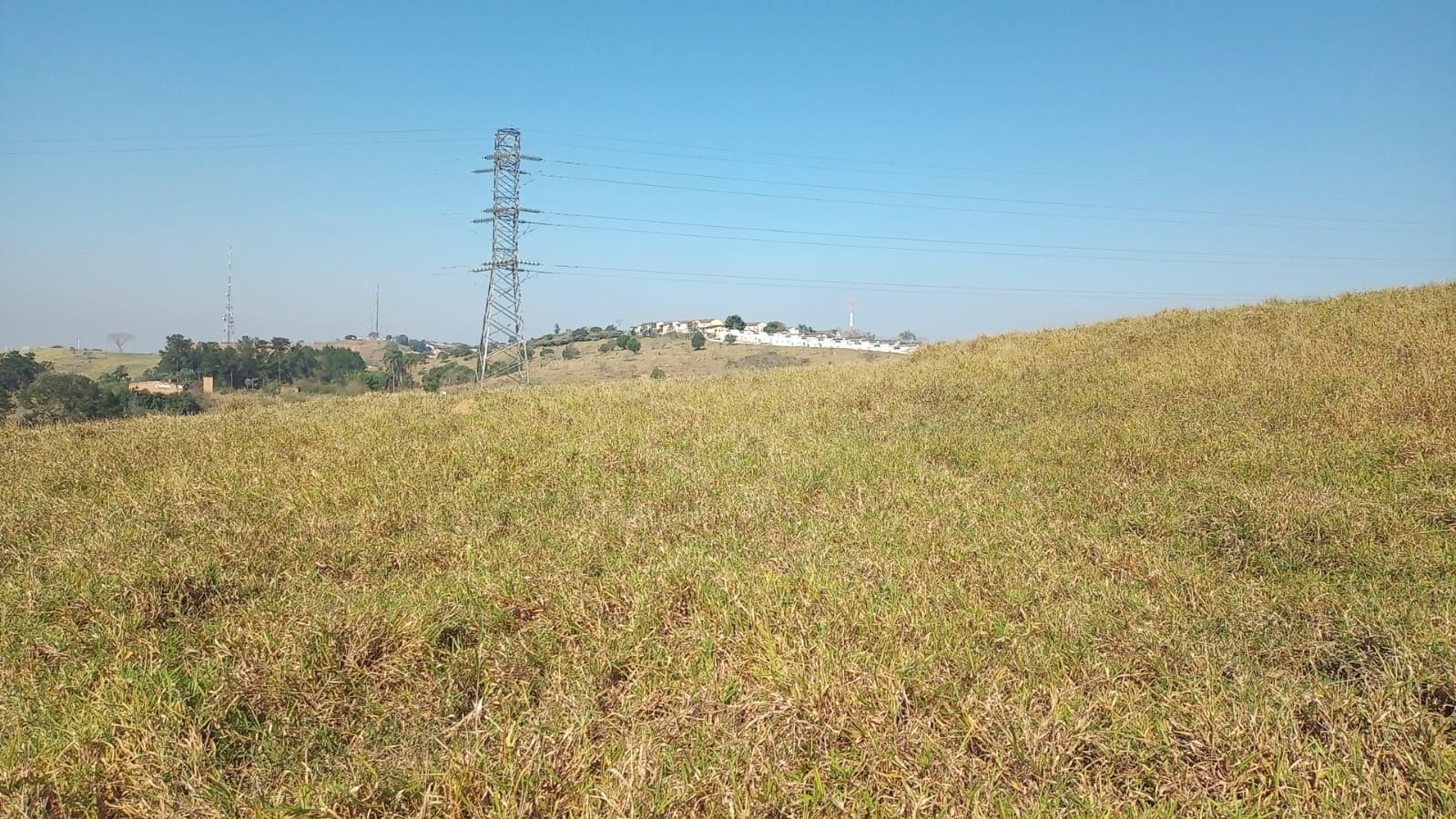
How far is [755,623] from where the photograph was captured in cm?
308

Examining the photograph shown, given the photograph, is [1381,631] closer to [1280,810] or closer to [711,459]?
[1280,810]

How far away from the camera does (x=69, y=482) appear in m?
5.95

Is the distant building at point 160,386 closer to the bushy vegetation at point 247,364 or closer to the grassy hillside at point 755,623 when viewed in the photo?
the bushy vegetation at point 247,364

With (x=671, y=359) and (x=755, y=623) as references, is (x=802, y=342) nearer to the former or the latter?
(x=671, y=359)

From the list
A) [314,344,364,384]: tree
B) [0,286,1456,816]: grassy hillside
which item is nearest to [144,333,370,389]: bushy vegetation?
[314,344,364,384]: tree

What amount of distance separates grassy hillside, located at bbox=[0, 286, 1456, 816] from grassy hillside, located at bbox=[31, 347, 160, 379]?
151 ft

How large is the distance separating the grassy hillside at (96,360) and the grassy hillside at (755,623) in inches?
1806

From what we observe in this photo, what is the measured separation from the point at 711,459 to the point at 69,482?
553cm

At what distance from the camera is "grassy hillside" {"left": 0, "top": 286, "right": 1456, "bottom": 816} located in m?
2.15

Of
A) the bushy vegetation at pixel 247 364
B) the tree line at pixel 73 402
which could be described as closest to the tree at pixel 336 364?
the bushy vegetation at pixel 247 364

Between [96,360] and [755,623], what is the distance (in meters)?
64.4

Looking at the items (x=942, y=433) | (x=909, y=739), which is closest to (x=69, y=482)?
(x=909, y=739)

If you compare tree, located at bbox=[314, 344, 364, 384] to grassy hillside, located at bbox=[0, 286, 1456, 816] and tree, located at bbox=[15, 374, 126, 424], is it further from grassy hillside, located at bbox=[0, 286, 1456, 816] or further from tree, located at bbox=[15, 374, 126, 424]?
grassy hillside, located at bbox=[0, 286, 1456, 816]

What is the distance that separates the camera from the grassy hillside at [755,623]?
2152mm
